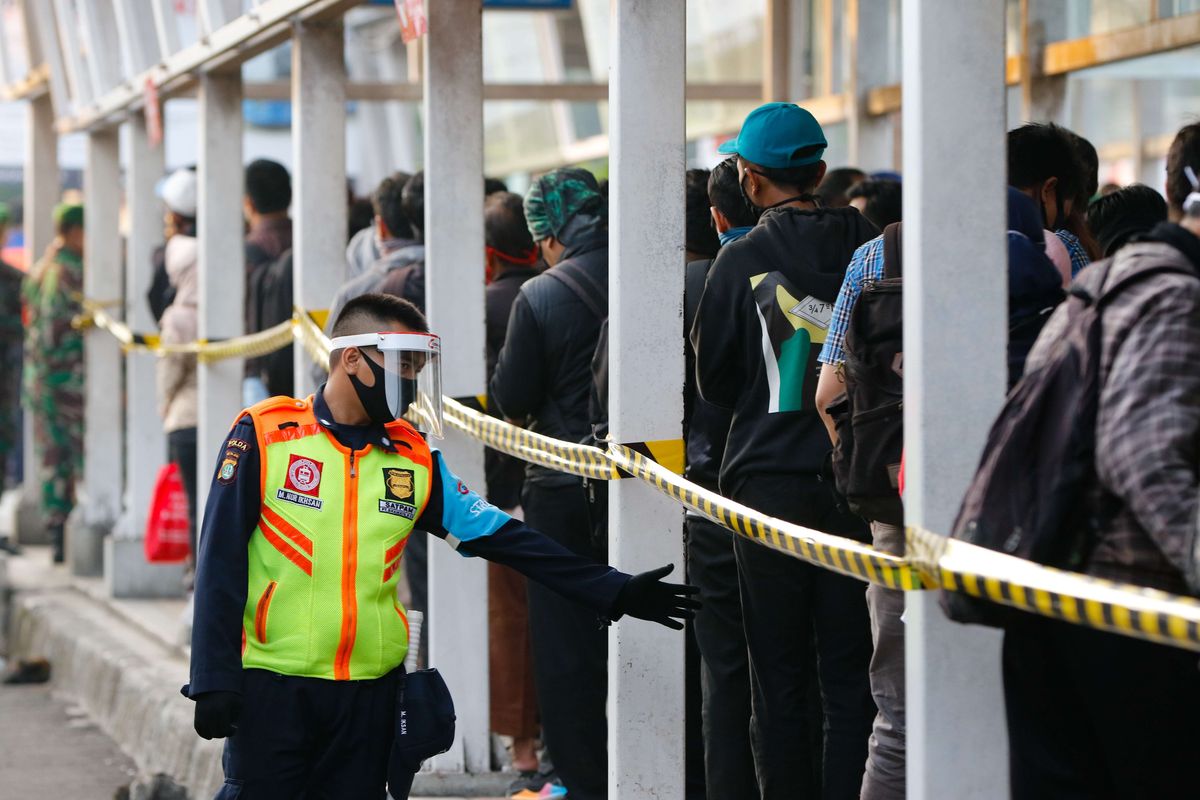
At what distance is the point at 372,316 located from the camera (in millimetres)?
4570

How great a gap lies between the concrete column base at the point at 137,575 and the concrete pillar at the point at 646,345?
635cm

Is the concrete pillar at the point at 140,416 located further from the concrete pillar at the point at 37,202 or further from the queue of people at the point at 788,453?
the queue of people at the point at 788,453

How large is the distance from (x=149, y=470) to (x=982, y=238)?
8254mm

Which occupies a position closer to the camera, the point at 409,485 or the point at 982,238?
the point at 982,238

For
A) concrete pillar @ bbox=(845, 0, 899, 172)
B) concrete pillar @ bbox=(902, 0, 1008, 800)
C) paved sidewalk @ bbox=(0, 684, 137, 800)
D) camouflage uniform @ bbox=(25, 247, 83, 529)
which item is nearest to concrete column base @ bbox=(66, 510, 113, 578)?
camouflage uniform @ bbox=(25, 247, 83, 529)

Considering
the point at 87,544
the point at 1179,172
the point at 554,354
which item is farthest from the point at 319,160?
the point at 87,544

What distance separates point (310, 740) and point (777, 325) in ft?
4.84

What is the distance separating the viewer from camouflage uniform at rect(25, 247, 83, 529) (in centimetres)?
1273

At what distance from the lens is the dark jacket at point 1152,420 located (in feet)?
9.47

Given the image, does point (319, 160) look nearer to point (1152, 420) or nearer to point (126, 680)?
point (126, 680)

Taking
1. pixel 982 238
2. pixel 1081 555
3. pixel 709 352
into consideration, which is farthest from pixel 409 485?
pixel 1081 555

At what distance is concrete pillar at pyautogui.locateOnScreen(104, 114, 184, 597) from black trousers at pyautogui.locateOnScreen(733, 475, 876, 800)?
21.8 feet

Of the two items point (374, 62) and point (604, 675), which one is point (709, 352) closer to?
point (604, 675)

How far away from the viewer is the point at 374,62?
20859 millimetres
